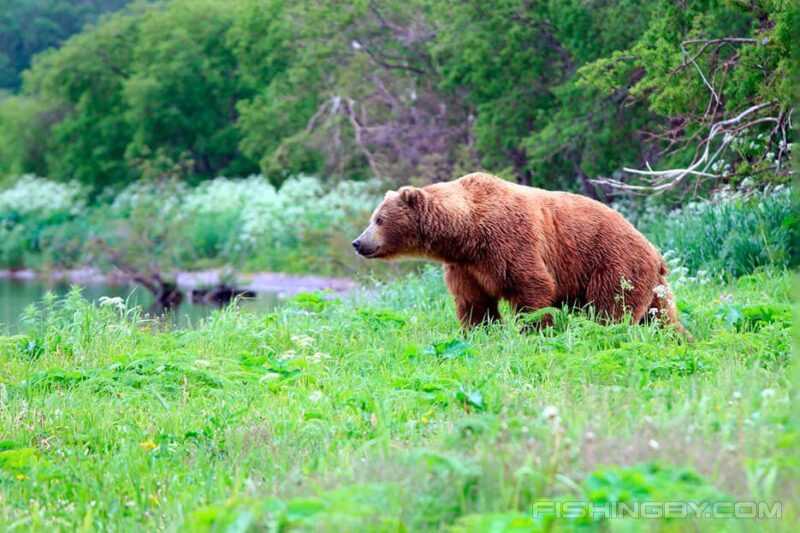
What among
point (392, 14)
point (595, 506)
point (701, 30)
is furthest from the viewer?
point (392, 14)

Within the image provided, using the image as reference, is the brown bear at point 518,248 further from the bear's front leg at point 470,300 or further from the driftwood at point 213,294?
the driftwood at point 213,294

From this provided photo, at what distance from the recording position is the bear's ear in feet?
28.3

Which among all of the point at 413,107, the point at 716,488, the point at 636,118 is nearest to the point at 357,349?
the point at 716,488

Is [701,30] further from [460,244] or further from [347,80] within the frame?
[347,80]

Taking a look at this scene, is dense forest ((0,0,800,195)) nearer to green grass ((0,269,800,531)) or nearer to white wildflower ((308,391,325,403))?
green grass ((0,269,800,531))

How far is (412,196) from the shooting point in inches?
340

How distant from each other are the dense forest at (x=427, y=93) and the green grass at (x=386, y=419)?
13.8 feet

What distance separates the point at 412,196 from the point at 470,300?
956 mm

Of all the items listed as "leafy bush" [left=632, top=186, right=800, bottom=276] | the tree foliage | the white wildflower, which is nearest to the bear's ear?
the white wildflower

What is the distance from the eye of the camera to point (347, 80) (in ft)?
104

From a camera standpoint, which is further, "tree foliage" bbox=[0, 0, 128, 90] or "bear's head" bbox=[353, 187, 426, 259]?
"tree foliage" bbox=[0, 0, 128, 90]

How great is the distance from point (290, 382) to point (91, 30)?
50403 millimetres

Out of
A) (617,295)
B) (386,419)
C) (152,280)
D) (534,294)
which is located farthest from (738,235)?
(152,280)

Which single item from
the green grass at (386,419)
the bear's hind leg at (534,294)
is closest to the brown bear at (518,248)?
the bear's hind leg at (534,294)
